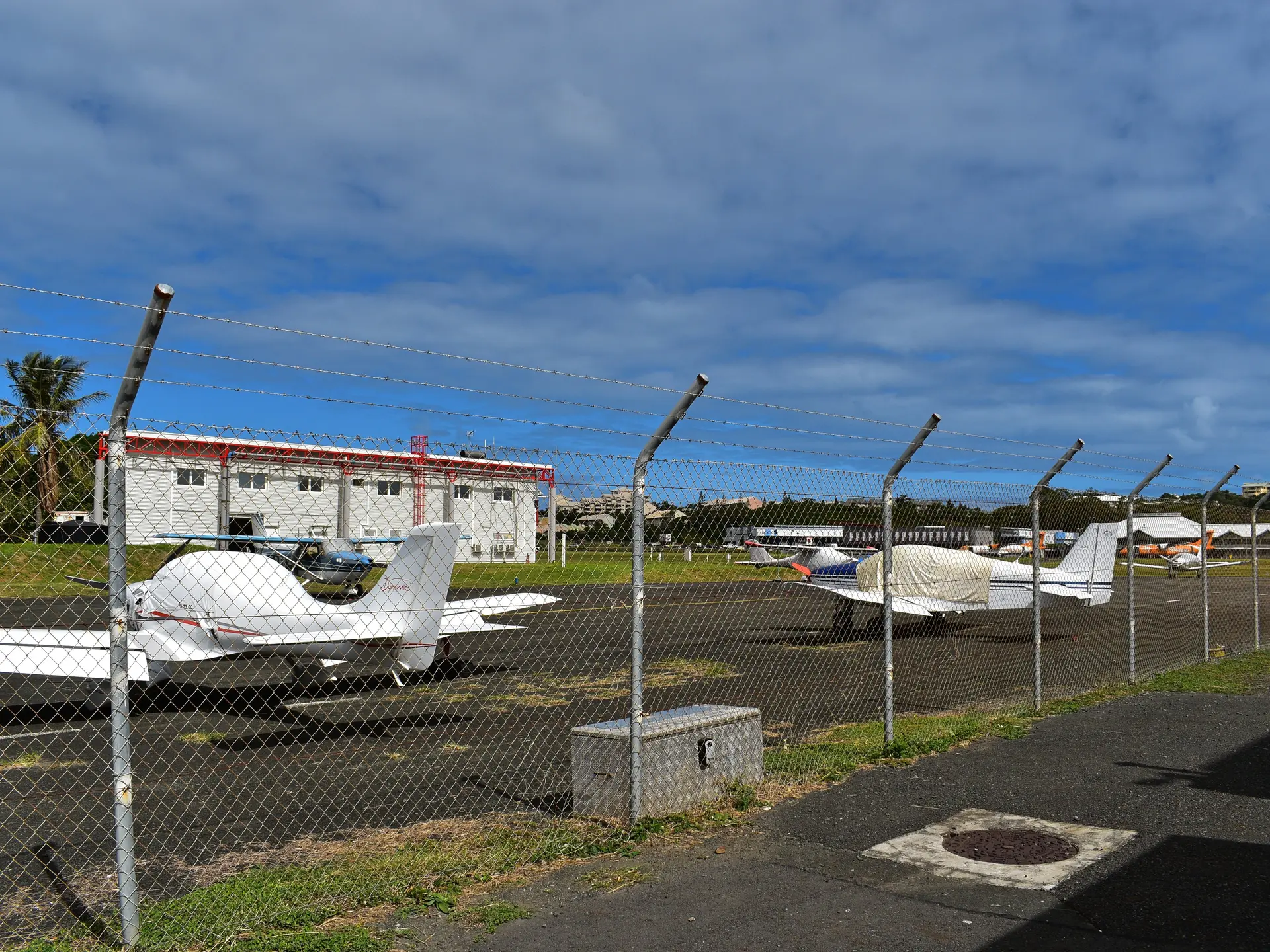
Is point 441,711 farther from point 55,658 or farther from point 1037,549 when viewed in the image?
point 1037,549

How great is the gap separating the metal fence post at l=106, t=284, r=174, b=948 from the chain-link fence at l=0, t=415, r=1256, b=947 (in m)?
0.14

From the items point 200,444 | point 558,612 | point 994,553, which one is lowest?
point 558,612

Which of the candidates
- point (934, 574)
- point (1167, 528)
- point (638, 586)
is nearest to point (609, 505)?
point (638, 586)

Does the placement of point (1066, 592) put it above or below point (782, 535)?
below

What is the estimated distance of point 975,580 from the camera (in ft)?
59.4

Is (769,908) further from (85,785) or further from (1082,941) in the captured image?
(85,785)

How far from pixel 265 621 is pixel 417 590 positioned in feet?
6.88

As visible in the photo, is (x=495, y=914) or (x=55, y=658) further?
(x=55, y=658)

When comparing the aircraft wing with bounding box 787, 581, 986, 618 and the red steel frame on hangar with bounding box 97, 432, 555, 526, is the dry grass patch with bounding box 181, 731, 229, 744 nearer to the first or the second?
the red steel frame on hangar with bounding box 97, 432, 555, 526

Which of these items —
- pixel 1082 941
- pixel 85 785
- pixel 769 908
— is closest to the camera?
pixel 1082 941

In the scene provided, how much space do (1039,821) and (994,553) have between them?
22.0 feet

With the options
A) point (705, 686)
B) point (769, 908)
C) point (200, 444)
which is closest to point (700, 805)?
point (769, 908)

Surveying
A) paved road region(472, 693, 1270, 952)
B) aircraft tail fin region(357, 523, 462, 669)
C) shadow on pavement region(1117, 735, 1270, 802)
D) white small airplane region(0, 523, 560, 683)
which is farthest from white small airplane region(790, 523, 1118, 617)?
paved road region(472, 693, 1270, 952)

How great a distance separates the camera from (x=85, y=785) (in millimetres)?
7668
